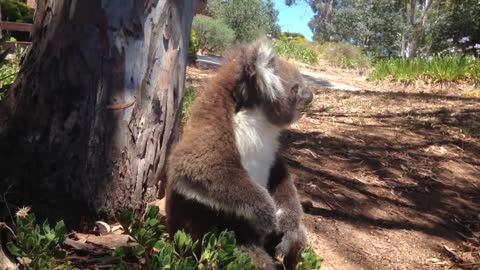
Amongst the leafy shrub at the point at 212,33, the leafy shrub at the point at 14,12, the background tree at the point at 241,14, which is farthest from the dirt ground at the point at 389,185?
the background tree at the point at 241,14

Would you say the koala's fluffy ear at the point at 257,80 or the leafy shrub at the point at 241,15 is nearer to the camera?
the koala's fluffy ear at the point at 257,80

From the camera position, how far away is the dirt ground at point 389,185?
10.8 ft

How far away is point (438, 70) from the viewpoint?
11.0 metres

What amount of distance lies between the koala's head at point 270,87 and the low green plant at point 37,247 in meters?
1.17

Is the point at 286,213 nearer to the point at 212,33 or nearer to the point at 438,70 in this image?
the point at 438,70

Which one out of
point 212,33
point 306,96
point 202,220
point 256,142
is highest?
point 212,33

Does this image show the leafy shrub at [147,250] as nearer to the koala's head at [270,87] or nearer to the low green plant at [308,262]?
the low green plant at [308,262]

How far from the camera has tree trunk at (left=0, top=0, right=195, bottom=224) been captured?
8.86ft

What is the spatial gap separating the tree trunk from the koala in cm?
36

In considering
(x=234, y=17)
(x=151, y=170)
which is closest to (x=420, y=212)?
(x=151, y=170)

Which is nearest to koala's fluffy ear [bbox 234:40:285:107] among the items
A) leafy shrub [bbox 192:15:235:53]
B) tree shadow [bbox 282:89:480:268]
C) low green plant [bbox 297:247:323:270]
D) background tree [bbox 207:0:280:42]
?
low green plant [bbox 297:247:323:270]

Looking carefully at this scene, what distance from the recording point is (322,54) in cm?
2930

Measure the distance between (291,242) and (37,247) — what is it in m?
1.32

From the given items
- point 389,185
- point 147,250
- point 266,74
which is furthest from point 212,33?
point 147,250
